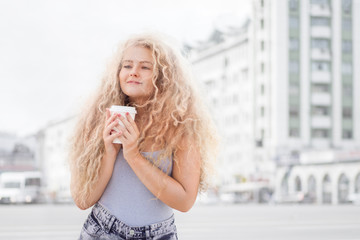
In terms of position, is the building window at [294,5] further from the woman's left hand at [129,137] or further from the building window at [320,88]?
the woman's left hand at [129,137]

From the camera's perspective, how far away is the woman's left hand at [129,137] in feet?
8.19

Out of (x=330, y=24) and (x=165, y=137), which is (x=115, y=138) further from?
(x=330, y=24)

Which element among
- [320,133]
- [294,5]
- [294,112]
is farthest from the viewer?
[294,5]

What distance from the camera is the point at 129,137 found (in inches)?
98.7

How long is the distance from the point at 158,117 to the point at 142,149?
133mm

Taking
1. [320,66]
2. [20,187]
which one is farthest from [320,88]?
[20,187]

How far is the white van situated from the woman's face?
4950 centimetres

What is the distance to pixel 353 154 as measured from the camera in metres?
66.2

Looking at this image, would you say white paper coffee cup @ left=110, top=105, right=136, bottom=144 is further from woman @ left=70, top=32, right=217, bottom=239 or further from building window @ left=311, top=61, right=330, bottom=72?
building window @ left=311, top=61, right=330, bottom=72

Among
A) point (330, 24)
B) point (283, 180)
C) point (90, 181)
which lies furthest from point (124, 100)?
point (330, 24)

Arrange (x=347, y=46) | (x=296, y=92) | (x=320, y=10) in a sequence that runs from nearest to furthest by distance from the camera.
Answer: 1. (x=296, y=92)
2. (x=320, y=10)
3. (x=347, y=46)

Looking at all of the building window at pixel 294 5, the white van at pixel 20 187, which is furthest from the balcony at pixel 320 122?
the white van at pixel 20 187

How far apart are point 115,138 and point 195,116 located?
32 centimetres

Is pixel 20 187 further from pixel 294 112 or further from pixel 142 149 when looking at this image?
pixel 142 149
